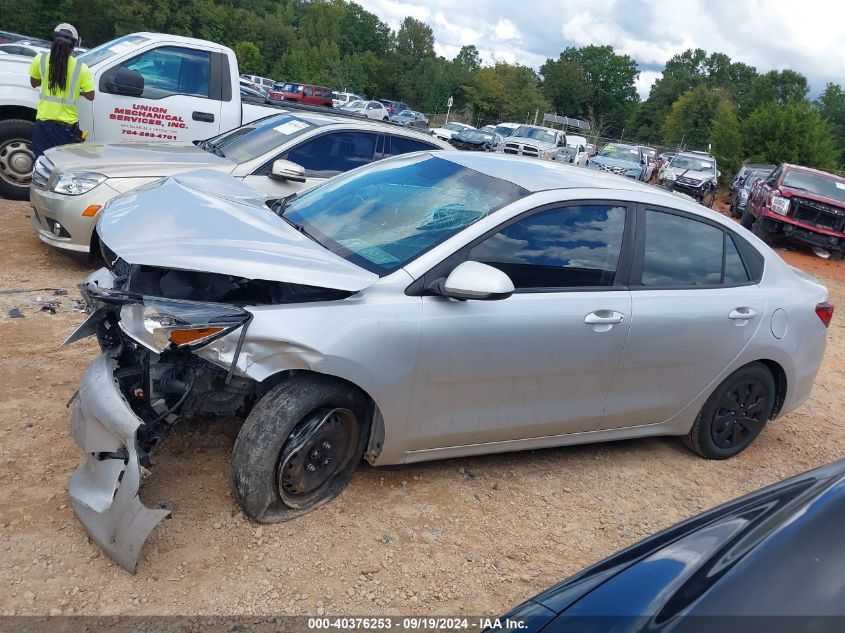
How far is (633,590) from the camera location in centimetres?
177

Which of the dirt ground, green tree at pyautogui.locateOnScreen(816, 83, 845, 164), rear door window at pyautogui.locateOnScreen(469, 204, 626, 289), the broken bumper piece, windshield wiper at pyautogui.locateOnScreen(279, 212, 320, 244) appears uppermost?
green tree at pyautogui.locateOnScreen(816, 83, 845, 164)

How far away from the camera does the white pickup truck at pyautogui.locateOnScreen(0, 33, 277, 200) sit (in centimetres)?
748

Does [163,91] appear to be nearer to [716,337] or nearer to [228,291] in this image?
[228,291]

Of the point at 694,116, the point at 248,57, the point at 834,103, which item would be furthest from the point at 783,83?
the point at 248,57

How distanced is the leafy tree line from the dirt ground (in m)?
25.6

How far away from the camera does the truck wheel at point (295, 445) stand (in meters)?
3.04

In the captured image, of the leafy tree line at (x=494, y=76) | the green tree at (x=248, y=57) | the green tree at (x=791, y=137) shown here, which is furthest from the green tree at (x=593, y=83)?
the green tree at (x=791, y=137)

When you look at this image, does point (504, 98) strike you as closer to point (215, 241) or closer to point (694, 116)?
point (694, 116)

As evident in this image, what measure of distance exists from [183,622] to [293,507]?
729 millimetres

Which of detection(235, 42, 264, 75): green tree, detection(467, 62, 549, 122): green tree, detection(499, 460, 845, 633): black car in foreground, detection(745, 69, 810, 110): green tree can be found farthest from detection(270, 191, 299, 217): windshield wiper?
detection(745, 69, 810, 110): green tree

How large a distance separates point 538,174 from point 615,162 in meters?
17.2

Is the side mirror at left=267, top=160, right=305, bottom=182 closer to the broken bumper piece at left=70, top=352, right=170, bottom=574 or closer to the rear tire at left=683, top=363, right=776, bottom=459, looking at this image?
the broken bumper piece at left=70, top=352, right=170, bottom=574

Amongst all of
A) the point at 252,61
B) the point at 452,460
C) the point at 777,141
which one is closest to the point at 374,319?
the point at 452,460

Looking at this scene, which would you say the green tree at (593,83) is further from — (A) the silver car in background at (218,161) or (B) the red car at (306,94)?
(A) the silver car in background at (218,161)
